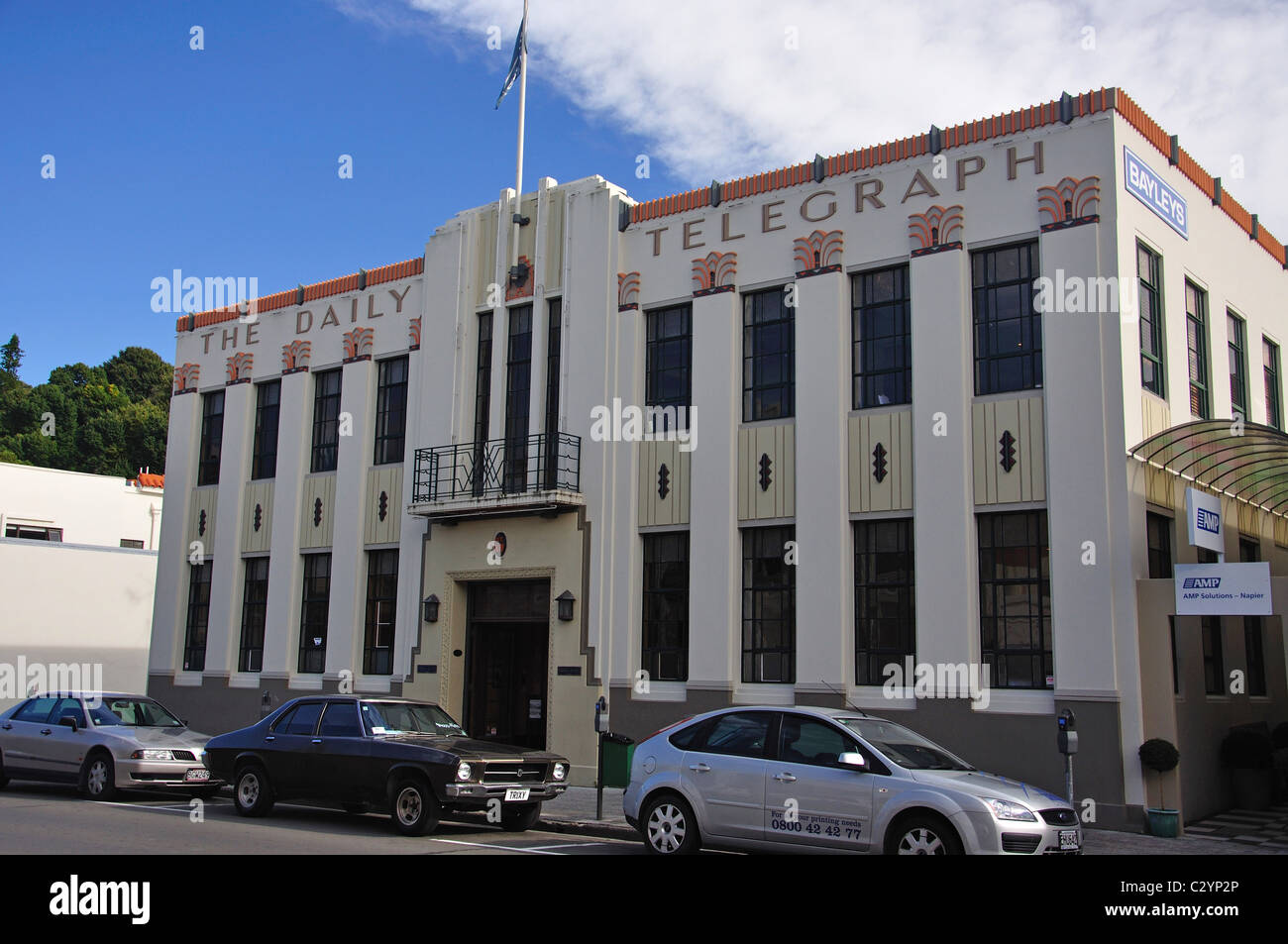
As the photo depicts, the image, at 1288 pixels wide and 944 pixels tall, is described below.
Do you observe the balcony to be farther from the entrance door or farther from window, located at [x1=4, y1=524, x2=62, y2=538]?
window, located at [x1=4, y1=524, x2=62, y2=538]

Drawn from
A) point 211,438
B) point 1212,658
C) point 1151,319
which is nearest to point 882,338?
point 1151,319

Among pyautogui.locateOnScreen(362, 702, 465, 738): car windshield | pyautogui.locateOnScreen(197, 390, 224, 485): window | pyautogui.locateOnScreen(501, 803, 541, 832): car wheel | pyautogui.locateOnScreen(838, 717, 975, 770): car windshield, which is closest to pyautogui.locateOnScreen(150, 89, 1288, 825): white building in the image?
pyautogui.locateOnScreen(197, 390, 224, 485): window

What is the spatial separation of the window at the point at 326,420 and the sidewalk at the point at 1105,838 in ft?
34.4

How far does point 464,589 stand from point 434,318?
16.8 ft

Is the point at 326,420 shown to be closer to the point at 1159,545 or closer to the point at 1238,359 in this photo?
the point at 1159,545

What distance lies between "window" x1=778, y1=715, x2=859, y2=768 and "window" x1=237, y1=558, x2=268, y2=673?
51.3 ft

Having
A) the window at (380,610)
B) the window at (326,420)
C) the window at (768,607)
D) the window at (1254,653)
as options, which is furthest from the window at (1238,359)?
the window at (326,420)

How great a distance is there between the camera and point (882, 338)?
17.1 meters

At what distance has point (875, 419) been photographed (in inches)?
664

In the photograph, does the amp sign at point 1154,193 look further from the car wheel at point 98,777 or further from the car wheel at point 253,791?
the car wheel at point 98,777

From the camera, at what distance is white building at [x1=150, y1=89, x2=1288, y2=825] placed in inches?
596

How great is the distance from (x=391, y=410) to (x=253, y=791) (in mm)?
9892
